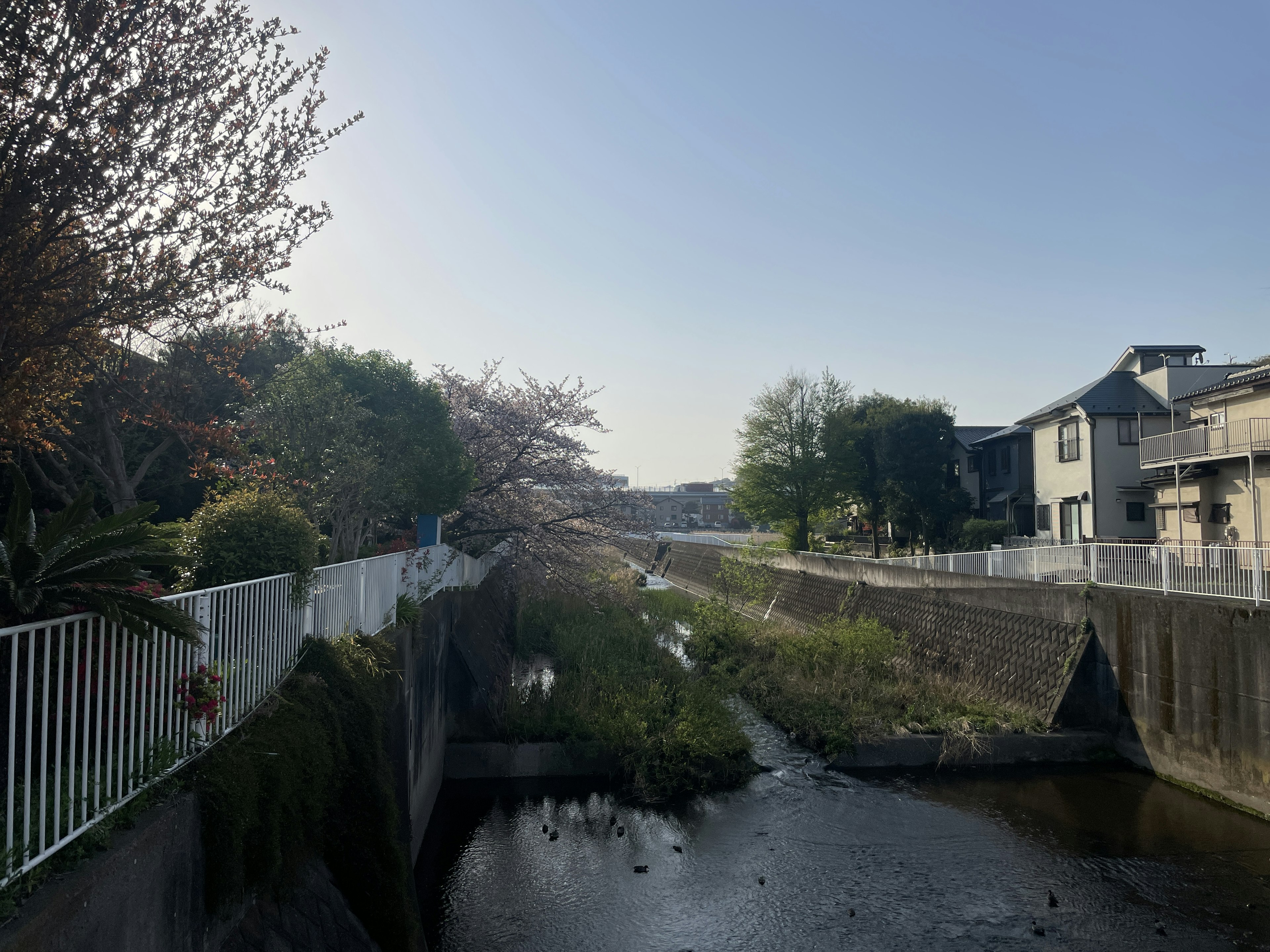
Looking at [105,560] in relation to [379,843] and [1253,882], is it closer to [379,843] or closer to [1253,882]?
[379,843]

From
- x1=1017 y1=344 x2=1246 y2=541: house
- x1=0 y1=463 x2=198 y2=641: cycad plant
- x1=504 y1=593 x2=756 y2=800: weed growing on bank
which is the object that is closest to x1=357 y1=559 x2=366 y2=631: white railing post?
x1=0 y1=463 x2=198 y2=641: cycad plant

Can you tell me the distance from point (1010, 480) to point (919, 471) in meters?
3.77

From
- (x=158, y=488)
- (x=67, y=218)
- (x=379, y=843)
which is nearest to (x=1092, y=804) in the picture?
(x=379, y=843)

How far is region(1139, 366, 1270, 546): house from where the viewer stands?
19984 millimetres

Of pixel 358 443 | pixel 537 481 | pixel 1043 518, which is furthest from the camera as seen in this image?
pixel 1043 518

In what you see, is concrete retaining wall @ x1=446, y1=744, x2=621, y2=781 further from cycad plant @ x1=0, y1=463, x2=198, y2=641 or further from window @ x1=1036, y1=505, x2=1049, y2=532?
window @ x1=1036, y1=505, x2=1049, y2=532

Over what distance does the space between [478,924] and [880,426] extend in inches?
1287

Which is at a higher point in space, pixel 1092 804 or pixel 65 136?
pixel 65 136

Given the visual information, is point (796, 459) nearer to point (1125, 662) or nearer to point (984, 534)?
point (984, 534)

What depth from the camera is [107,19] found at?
489cm

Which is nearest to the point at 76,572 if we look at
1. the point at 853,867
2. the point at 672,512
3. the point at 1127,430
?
the point at 853,867

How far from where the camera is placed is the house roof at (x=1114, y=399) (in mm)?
26453

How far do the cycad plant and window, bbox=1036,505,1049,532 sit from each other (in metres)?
31.4

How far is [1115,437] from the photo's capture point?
26.4 meters
